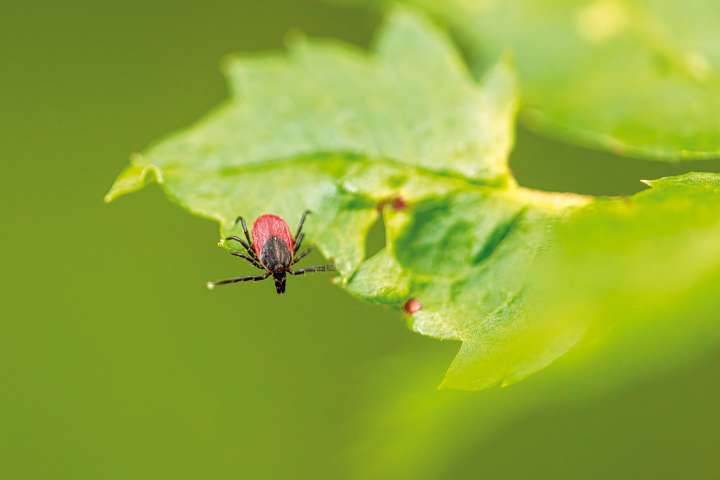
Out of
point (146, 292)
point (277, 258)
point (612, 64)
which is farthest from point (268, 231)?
point (146, 292)

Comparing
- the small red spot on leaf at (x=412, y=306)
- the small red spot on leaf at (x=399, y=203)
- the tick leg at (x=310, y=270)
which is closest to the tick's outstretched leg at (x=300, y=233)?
the small red spot on leaf at (x=399, y=203)

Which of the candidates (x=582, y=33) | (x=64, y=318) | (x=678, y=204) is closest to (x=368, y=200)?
(x=678, y=204)

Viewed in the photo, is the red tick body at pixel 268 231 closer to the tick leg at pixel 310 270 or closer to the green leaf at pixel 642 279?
the tick leg at pixel 310 270

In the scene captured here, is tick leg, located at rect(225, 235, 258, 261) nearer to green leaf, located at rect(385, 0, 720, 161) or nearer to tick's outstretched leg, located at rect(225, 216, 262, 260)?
tick's outstretched leg, located at rect(225, 216, 262, 260)

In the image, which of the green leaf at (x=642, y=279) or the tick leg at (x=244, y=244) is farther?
the tick leg at (x=244, y=244)

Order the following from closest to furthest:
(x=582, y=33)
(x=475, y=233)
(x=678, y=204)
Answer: (x=678, y=204) < (x=475, y=233) < (x=582, y=33)

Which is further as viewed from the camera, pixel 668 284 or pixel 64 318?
pixel 64 318

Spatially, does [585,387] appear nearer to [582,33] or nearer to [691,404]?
[691,404]

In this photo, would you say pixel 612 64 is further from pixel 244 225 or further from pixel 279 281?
pixel 279 281
